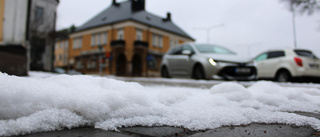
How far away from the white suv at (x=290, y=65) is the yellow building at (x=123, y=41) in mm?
21980

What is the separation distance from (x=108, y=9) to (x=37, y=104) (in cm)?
3597

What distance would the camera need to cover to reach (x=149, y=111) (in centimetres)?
176

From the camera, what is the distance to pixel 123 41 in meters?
29.2

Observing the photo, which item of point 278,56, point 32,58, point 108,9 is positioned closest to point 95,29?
point 108,9

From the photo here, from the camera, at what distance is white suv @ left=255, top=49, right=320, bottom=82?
7508mm

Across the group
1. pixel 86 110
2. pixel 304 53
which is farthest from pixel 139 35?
pixel 86 110

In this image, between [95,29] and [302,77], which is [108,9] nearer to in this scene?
[95,29]

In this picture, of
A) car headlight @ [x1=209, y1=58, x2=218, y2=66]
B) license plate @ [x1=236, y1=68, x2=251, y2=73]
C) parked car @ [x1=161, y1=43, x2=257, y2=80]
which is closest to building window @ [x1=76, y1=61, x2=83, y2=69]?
parked car @ [x1=161, y1=43, x2=257, y2=80]

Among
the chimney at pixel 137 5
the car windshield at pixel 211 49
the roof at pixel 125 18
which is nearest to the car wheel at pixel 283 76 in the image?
the car windshield at pixel 211 49

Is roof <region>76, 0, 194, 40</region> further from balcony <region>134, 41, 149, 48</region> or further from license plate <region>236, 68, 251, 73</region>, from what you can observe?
license plate <region>236, 68, 251, 73</region>

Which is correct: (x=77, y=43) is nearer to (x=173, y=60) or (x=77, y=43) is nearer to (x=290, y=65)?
(x=173, y=60)

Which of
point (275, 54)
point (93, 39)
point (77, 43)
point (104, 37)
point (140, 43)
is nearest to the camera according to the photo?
point (275, 54)

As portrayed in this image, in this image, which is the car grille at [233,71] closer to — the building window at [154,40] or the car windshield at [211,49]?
the car windshield at [211,49]

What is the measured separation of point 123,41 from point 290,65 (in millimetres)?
23509
